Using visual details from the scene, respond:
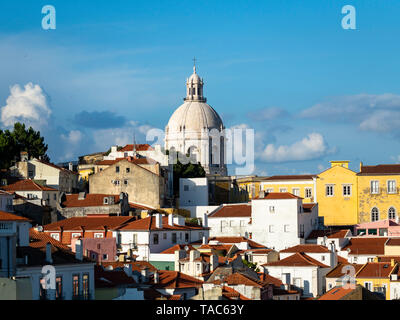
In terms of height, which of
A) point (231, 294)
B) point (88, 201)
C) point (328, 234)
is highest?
point (88, 201)

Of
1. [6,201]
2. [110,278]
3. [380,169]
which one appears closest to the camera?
[110,278]

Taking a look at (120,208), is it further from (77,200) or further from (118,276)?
(118,276)

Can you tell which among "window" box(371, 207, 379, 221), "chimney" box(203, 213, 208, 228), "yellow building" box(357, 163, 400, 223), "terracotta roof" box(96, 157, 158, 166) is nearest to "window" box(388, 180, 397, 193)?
"yellow building" box(357, 163, 400, 223)

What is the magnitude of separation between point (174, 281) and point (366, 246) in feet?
81.1

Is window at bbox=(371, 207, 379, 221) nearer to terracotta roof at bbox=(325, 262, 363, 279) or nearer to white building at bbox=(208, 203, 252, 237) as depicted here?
white building at bbox=(208, 203, 252, 237)

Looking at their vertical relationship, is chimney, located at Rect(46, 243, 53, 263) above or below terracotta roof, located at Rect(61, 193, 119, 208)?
below

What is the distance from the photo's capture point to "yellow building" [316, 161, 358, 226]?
3472 inches

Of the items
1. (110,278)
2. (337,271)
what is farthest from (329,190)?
(110,278)

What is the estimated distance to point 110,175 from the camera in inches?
3583

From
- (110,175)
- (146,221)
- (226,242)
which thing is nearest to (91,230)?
(146,221)

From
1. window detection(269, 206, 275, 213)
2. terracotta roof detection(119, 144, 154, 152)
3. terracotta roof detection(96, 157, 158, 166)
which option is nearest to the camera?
window detection(269, 206, 275, 213)

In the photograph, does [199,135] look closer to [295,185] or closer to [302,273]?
[295,185]

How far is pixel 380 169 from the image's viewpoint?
88875 mm
